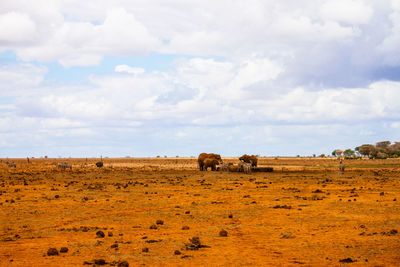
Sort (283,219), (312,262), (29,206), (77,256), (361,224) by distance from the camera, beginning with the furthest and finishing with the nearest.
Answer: (29,206)
(283,219)
(361,224)
(77,256)
(312,262)

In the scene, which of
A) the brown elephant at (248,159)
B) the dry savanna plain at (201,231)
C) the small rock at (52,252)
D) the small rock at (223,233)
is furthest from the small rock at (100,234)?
the brown elephant at (248,159)

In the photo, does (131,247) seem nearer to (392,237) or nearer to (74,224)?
(74,224)

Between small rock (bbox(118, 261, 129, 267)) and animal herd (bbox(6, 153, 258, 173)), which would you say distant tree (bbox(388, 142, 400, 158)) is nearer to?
animal herd (bbox(6, 153, 258, 173))

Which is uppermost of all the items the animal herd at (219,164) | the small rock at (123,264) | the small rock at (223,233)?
the animal herd at (219,164)

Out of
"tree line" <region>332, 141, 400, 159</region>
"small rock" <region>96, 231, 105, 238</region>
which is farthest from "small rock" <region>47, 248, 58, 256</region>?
"tree line" <region>332, 141, 400, 159</region>

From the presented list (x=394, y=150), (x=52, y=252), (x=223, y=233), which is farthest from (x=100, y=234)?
(x=394, y=150)

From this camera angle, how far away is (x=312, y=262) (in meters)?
13.6

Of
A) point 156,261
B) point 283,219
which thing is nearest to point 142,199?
point 283,219

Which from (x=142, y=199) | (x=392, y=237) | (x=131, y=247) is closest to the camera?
(x=131, y=247)

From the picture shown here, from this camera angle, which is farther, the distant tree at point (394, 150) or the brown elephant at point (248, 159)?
the distant tree at point (394, 150)

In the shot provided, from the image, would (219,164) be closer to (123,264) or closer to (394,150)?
(123,264)

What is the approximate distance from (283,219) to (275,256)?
7732mm

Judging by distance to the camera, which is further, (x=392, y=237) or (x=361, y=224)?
(x=361, y=224)

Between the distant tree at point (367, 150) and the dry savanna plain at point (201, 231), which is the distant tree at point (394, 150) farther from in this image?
the dry savanna plain at point (201, 231)
